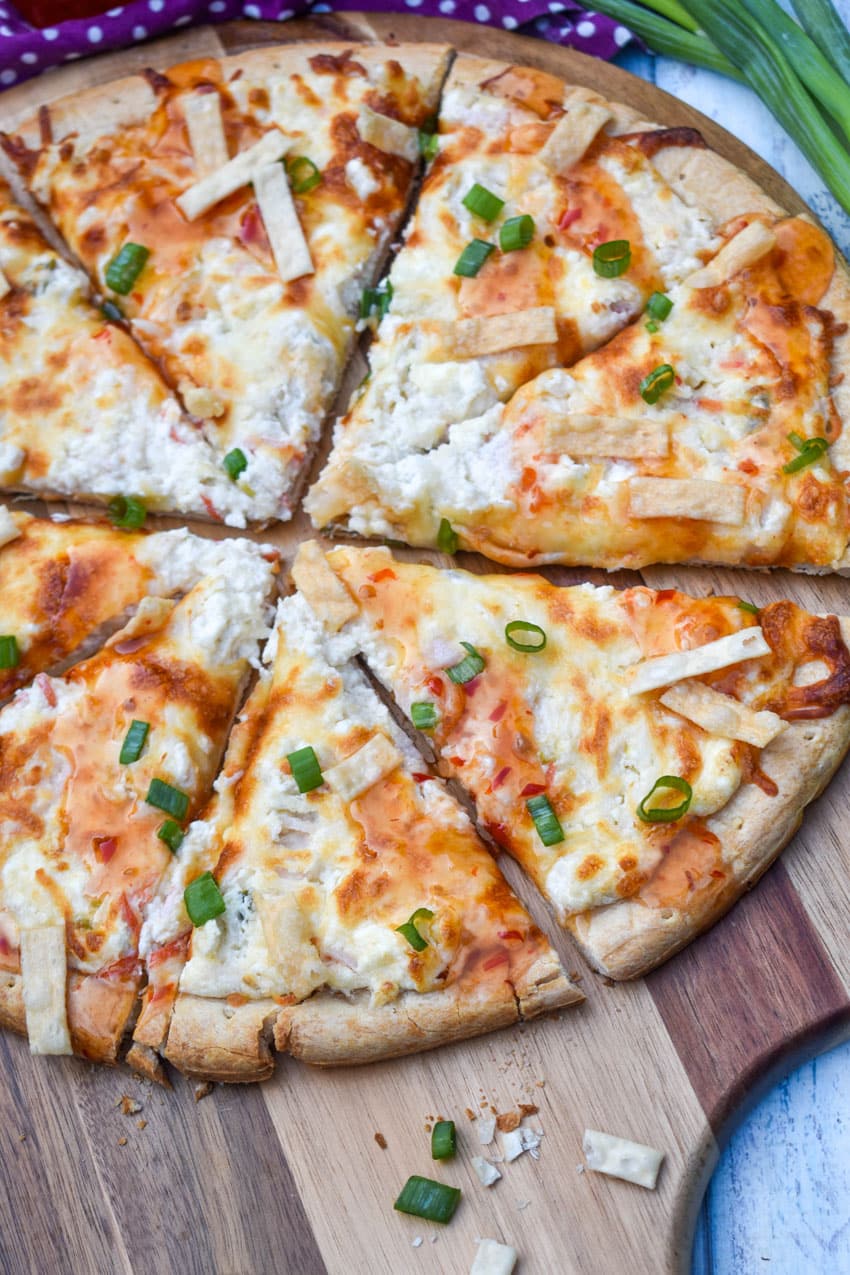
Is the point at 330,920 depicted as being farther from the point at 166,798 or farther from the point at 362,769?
the point at 166,798

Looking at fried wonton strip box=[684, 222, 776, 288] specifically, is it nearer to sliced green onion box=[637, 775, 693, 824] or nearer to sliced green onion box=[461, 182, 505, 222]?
sliced green onion box=[461, 182, 505, 222]

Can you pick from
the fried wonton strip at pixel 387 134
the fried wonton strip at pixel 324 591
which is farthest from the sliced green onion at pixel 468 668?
the fried wonton strip at pixel 387 134

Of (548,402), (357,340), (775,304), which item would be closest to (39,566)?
(357,340)

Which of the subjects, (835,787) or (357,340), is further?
(357,340)

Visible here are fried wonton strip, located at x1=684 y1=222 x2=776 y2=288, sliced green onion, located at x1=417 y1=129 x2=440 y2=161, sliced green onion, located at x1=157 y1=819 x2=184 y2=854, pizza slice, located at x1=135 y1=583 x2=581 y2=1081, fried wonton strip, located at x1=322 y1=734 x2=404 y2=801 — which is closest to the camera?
pizza slice, located at x1=135 y1=583 x2=581 y2=1081

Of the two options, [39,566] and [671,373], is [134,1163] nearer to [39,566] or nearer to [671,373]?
[39,566]

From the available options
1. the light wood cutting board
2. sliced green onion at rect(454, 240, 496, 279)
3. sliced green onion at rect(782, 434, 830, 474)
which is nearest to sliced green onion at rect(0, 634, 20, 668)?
the light wood cutting board

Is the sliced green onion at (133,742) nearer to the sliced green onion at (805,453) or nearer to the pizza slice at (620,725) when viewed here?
the pizza slice at (620,725)
